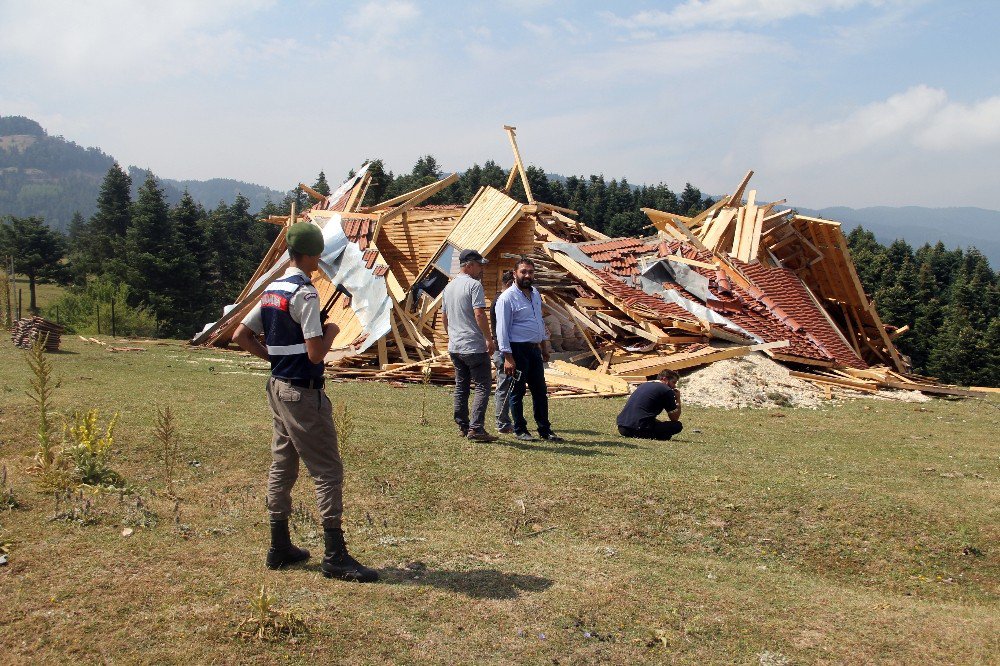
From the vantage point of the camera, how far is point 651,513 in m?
5.85

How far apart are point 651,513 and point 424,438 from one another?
2.65 m

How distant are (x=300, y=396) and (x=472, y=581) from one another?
1.47 m

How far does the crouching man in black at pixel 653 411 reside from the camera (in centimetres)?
830

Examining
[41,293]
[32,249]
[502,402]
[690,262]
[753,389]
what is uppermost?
[32,249]

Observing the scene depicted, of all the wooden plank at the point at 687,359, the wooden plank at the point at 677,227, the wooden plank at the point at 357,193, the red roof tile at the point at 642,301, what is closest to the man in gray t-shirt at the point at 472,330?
the wooden plank at the point at 687,359

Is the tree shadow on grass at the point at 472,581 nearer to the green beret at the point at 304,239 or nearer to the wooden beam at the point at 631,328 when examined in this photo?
the green beret at the point at 304,239

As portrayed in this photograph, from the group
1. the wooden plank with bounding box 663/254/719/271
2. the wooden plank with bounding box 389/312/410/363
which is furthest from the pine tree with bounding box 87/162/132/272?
the wooden plank with bounding box 663/254/719/271

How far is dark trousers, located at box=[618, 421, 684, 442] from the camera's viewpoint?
8.41 m

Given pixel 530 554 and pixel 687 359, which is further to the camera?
pixel 687 359

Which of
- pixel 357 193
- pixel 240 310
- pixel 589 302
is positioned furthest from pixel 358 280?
pixel 589 302

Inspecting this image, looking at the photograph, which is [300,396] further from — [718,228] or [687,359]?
[718,228]

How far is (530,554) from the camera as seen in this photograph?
5074 mm

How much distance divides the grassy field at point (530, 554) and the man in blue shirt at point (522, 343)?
14.0 inches

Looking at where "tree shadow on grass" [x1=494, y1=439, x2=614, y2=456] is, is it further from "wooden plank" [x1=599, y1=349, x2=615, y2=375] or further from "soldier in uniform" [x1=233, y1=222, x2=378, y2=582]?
"wooden plank" [x1=599, y1=349, x2=615, y2=375]
